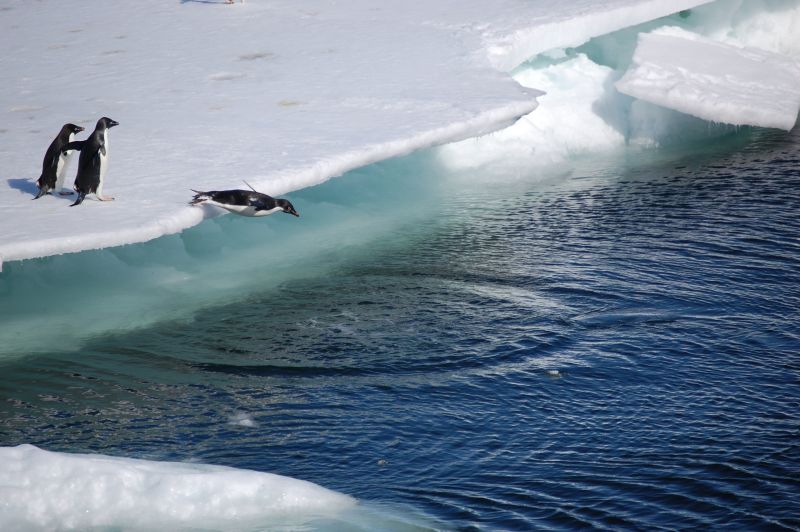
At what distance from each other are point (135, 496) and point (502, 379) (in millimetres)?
2249

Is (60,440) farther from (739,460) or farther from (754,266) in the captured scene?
(754,266)

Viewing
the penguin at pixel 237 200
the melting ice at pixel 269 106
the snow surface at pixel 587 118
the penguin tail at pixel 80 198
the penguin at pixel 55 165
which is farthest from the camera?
the snow surface at pixel 587 118

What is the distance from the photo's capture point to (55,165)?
7316mm

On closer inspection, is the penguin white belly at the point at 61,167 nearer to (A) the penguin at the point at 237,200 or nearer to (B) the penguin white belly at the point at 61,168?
(B) the penguin white belly at the point at 61,168

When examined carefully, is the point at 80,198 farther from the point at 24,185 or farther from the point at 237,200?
the point at 237,200

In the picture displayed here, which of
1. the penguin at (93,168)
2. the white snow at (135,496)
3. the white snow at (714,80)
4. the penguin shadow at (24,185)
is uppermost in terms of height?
the white snow at (714,80)

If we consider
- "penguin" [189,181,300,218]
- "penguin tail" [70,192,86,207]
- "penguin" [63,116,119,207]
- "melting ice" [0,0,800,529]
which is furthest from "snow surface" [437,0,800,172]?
"penguin tail" [70,192,86,207]

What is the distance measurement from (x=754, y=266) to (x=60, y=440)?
4.71m

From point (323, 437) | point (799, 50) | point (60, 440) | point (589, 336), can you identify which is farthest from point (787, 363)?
point (799, 50)

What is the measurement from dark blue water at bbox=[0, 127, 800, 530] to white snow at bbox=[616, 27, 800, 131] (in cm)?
174

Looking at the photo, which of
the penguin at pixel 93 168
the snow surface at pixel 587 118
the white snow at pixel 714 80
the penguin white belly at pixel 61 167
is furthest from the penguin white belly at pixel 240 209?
the white snow at pixel 714 80

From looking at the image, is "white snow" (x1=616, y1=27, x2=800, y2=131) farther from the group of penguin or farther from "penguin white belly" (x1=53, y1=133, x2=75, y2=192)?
"penguin white belly" (x1=53, y1=133, x2=75, y2=192)

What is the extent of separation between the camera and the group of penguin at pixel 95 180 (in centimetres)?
692

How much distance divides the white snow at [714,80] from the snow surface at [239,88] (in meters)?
0.48
